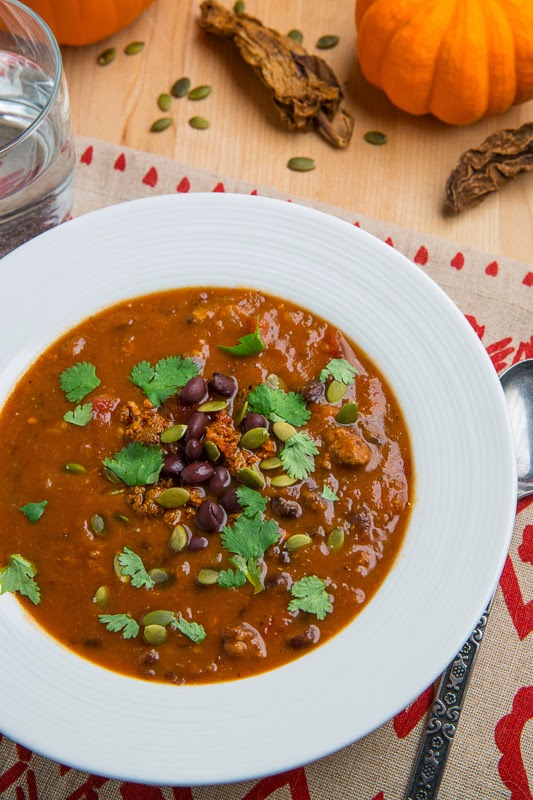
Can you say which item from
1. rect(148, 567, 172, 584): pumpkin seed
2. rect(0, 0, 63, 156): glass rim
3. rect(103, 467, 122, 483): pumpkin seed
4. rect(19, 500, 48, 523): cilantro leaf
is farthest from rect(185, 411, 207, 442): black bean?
rect(0, 0, 63, 156): glass rim

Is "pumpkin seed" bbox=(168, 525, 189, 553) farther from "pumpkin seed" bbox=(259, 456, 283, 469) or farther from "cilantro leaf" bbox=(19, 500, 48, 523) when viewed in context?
"cilantro leaf" bbox=(19, 500, 48, 523)

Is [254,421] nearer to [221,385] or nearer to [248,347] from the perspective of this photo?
[221,385]

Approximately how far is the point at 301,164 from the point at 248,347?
1.87m

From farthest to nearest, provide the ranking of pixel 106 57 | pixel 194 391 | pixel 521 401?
pixel 106 57 < pixel 521 401 < pixel 194 391

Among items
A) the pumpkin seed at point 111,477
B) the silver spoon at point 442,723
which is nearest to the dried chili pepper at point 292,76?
the pumpkin seed at point 111,477

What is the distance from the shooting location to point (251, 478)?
370cm

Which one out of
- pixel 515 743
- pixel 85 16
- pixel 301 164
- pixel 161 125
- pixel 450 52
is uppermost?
pixel 85 16

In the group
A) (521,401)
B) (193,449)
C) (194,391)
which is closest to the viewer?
(193,449)

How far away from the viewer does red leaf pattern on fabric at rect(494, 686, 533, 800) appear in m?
3.85

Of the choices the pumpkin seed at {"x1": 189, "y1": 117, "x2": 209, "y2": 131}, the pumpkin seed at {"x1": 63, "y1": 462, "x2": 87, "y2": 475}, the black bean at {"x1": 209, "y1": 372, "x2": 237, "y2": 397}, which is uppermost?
the pumpkin seed at {"x1": 189, "y1": 117, "x2": 209, "y2": 131}

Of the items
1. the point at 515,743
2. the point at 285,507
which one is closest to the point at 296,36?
the point at 285,507

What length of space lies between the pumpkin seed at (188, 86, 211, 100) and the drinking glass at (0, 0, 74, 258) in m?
1.14

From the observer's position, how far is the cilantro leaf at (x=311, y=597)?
3549 millimetres

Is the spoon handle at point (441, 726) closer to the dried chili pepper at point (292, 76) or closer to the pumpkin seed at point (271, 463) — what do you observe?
the pumpkin seed at point (271, 463)
